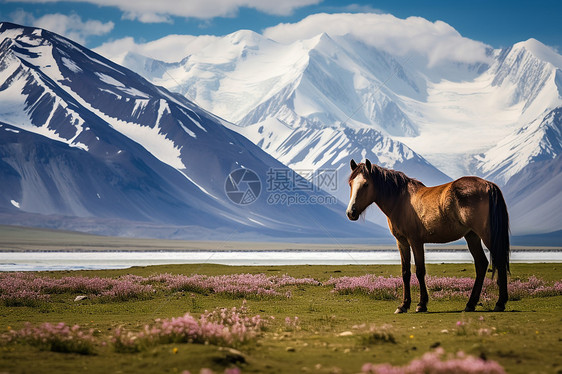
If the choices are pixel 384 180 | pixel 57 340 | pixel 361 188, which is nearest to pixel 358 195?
pixel 361 188

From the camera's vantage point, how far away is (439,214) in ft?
59.9

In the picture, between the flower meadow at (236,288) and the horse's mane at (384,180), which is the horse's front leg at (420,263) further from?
the flower meadow at (236,288)

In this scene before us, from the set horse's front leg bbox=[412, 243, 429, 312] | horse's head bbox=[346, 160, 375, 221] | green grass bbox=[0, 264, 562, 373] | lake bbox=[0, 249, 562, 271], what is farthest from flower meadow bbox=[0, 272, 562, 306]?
lake bbox=[0, 249, 562, 271]

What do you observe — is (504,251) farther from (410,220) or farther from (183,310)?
(183,310)

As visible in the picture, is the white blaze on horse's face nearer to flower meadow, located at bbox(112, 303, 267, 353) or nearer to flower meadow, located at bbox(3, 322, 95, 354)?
flower meadow, located at bbox(112, 303, 267, 353)

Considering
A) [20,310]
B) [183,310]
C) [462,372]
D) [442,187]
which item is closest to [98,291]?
[20,310]

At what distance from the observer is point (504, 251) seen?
17.8 meters

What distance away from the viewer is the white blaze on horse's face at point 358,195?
18.6 metres

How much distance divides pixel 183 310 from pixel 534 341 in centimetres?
1173

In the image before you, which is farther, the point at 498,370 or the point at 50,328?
the point at 50,328

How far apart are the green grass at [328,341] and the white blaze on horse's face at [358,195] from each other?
2793 millimetres

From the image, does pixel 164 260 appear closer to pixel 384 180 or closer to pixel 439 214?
pixel 384 180

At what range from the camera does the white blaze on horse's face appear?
61.2 ft

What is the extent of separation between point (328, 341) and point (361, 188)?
6.25m
